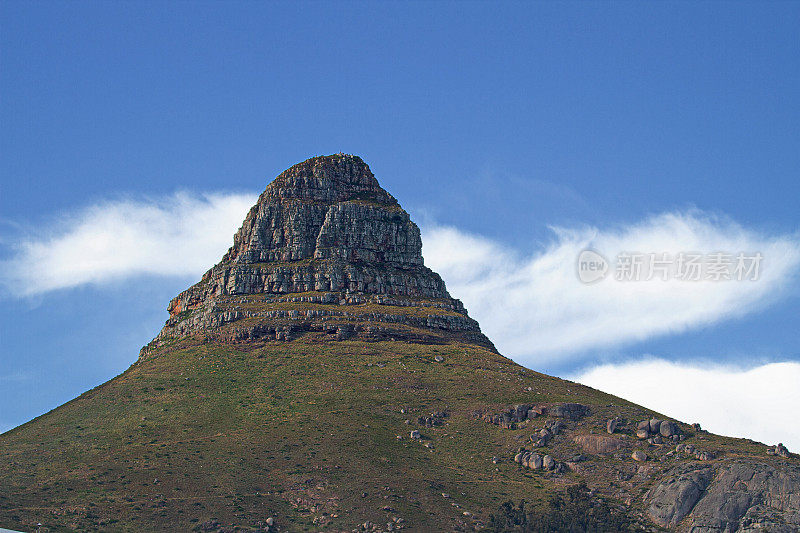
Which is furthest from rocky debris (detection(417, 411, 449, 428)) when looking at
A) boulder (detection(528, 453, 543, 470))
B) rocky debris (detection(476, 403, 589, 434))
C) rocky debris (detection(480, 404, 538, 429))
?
boulder (detection(528, 453, 543, 470))

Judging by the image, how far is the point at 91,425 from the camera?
6407 inches

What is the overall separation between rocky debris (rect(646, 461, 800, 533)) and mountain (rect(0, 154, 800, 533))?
10.4 inches

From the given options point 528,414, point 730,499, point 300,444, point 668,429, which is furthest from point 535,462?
point 300,444

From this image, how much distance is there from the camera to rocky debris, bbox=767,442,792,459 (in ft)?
478

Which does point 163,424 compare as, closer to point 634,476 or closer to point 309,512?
point 309,512

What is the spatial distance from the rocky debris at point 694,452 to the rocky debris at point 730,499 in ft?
12.4

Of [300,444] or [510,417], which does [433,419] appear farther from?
[300,444]

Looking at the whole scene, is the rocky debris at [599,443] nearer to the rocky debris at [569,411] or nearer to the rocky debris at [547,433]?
the rocky debris at [547,433]

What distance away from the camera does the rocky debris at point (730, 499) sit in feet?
433

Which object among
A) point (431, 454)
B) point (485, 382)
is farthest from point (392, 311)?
point (431, 454)

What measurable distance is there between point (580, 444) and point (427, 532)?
36.3 m

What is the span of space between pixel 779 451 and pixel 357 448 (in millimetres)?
63466

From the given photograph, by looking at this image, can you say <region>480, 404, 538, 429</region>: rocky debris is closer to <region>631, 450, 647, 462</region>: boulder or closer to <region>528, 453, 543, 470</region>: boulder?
<region>528, 453, 543, 470</region>: boulder

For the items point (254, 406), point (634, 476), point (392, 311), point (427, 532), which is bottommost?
point (427, 532)
